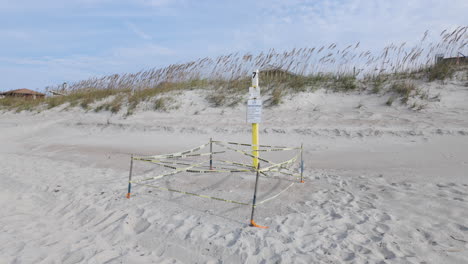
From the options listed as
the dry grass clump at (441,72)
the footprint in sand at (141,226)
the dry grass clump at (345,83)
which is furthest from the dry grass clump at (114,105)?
the dry grass clump at (441,72)

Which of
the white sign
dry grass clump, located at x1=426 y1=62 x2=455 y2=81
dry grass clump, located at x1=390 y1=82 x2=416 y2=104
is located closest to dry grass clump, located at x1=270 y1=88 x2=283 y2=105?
dry grass clump, located at x1=390 y1=82 x2=416 y2=104

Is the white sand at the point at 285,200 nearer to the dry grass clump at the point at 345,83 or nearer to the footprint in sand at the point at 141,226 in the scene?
the footprint in sand at the point at 141,226

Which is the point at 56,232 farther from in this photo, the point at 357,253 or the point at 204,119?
the point at 204,119

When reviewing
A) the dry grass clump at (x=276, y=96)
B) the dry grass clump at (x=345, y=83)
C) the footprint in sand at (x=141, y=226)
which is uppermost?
the dry grass clump at (x=345, y=83)

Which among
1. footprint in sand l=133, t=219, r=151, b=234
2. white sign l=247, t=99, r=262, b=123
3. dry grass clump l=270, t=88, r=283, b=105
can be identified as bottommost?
footprint in sand l=133, t=219, r=151, b=234

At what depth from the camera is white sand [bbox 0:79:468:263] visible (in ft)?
9.76

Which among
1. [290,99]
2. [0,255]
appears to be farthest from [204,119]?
[0,255]

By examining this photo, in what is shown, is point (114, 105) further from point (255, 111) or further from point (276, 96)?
point (255, 111)

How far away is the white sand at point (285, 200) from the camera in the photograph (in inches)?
117

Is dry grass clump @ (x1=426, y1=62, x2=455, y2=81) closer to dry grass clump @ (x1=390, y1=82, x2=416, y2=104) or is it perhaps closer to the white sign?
dry grass clump @ (x1=390, y1=82, x2=416, y2=104)

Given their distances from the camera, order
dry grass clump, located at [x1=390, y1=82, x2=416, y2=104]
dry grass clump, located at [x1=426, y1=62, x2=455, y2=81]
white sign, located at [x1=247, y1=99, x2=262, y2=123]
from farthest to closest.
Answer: dry grass clump, located at [x1=426, y1=62, x2=455, y2=81] < dry grass clump, located at [x1=390, y1=82, x2=416, y2=104] < white sign, located at [x1=247, y1=99, x2=262, y2=123]

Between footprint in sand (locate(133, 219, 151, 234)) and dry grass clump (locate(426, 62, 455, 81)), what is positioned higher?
dry grass clump (locate(426, 62, 455, 81))

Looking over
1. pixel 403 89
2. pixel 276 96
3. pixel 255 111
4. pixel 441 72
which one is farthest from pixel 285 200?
pixel 441 72

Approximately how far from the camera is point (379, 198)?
419cm
